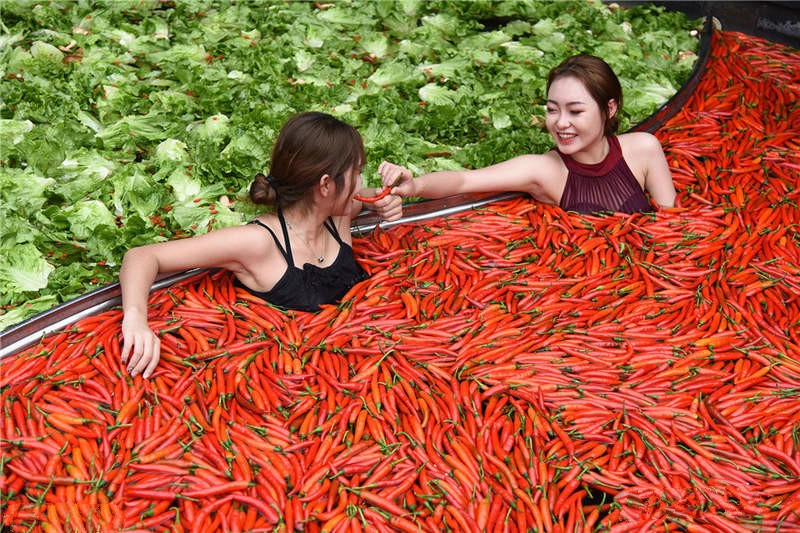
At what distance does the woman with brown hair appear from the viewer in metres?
4.08

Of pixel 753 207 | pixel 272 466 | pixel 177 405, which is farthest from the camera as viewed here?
pixel 753 207

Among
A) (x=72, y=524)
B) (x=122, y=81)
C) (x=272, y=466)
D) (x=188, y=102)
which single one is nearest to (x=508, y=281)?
(x=272, y=466)

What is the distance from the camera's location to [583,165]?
14.3 ft

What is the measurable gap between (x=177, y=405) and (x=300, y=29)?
428 cm

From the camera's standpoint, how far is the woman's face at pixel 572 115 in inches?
160

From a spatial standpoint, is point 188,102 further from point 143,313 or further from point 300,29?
point 143,313

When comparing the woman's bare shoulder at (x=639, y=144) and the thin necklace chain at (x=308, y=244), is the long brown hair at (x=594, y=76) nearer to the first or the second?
the woman's bare shoulder at (x=639, y=144)

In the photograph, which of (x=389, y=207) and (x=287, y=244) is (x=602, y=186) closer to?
(x=389, y=207)

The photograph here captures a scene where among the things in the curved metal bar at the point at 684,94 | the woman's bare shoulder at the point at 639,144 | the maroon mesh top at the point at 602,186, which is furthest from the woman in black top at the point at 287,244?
the curved metal bar at the point at 684,94

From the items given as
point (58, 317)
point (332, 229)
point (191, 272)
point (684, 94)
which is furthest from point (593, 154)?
point (58, 317)

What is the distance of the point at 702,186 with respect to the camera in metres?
4.71

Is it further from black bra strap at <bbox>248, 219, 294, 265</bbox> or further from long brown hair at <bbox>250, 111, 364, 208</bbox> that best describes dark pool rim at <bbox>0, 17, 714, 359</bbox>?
long brown hair at <bbox>250, 111, 364, 208</bbox>

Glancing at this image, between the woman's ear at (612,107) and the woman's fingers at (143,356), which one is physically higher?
the woman's ear at (612,107)

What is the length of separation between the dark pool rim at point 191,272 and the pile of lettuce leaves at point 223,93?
1.00 feet
